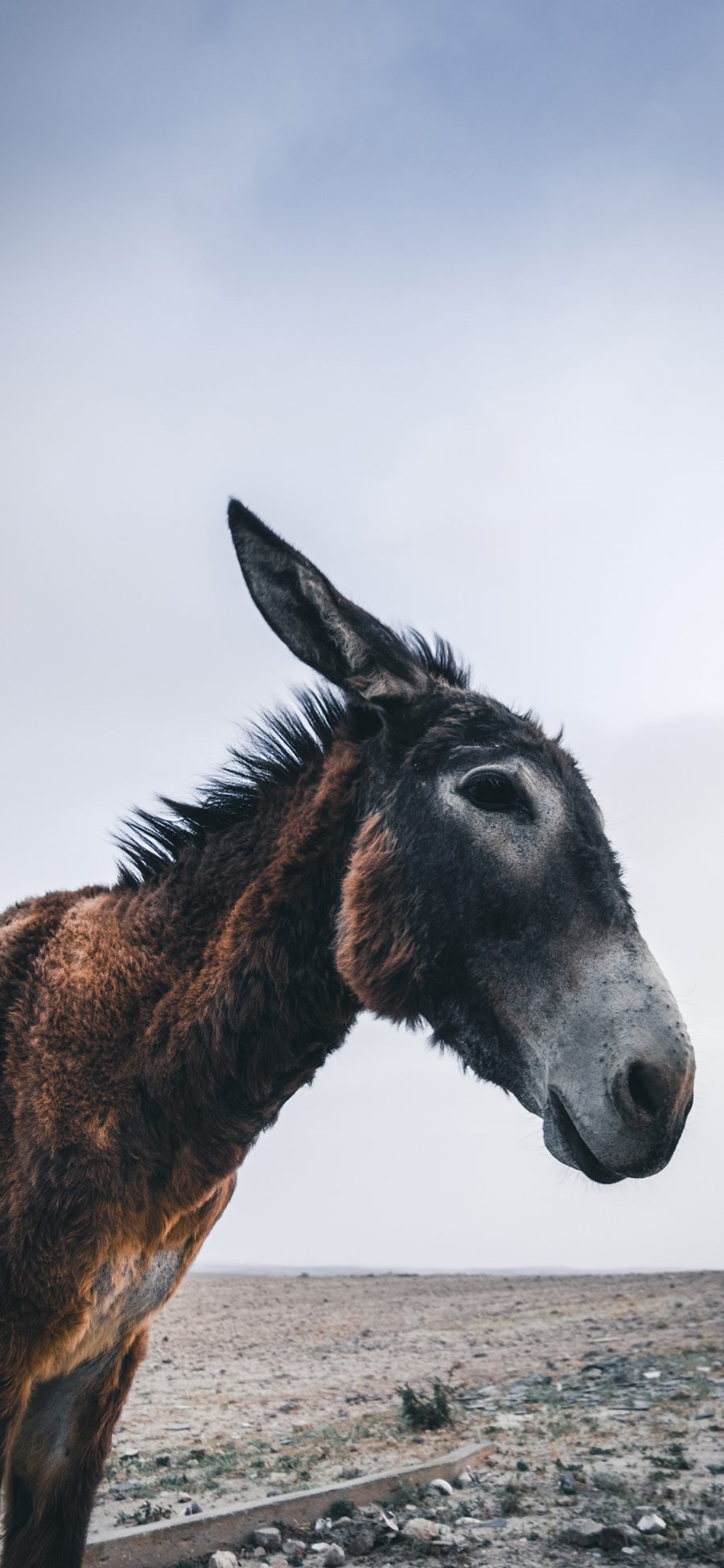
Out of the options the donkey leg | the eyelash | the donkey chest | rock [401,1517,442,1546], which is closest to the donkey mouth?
the eyelash

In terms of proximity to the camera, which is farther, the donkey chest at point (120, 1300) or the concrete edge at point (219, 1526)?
the concrete edge at point (219, 1526)

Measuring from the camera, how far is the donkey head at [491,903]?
9.04ft

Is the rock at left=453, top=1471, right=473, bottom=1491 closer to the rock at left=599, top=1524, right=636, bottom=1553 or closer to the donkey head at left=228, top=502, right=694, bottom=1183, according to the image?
the rock at left=599, top=1524, right=636, bottom=1553

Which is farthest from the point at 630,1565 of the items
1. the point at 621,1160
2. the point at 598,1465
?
the point at 621,1160

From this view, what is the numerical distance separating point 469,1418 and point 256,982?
5.60 metres

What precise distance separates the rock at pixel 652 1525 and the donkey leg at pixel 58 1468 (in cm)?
244

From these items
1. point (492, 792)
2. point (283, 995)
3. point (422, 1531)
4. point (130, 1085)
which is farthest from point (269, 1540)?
point (492, 792)

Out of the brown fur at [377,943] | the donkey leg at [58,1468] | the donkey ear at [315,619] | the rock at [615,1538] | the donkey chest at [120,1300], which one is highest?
the donkey ear at [315,619]

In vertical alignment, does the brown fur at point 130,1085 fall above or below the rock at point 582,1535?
above

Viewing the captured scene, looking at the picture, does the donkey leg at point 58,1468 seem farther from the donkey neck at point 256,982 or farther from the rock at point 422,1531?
the rock at point 422,1531

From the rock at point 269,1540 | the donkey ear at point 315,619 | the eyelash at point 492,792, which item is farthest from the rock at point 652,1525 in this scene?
the donkey ear at point 315,619

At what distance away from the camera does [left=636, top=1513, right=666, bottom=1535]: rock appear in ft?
14.6

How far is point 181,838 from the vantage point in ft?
12.6

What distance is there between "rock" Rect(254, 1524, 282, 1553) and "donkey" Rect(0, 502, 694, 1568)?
1224mm
